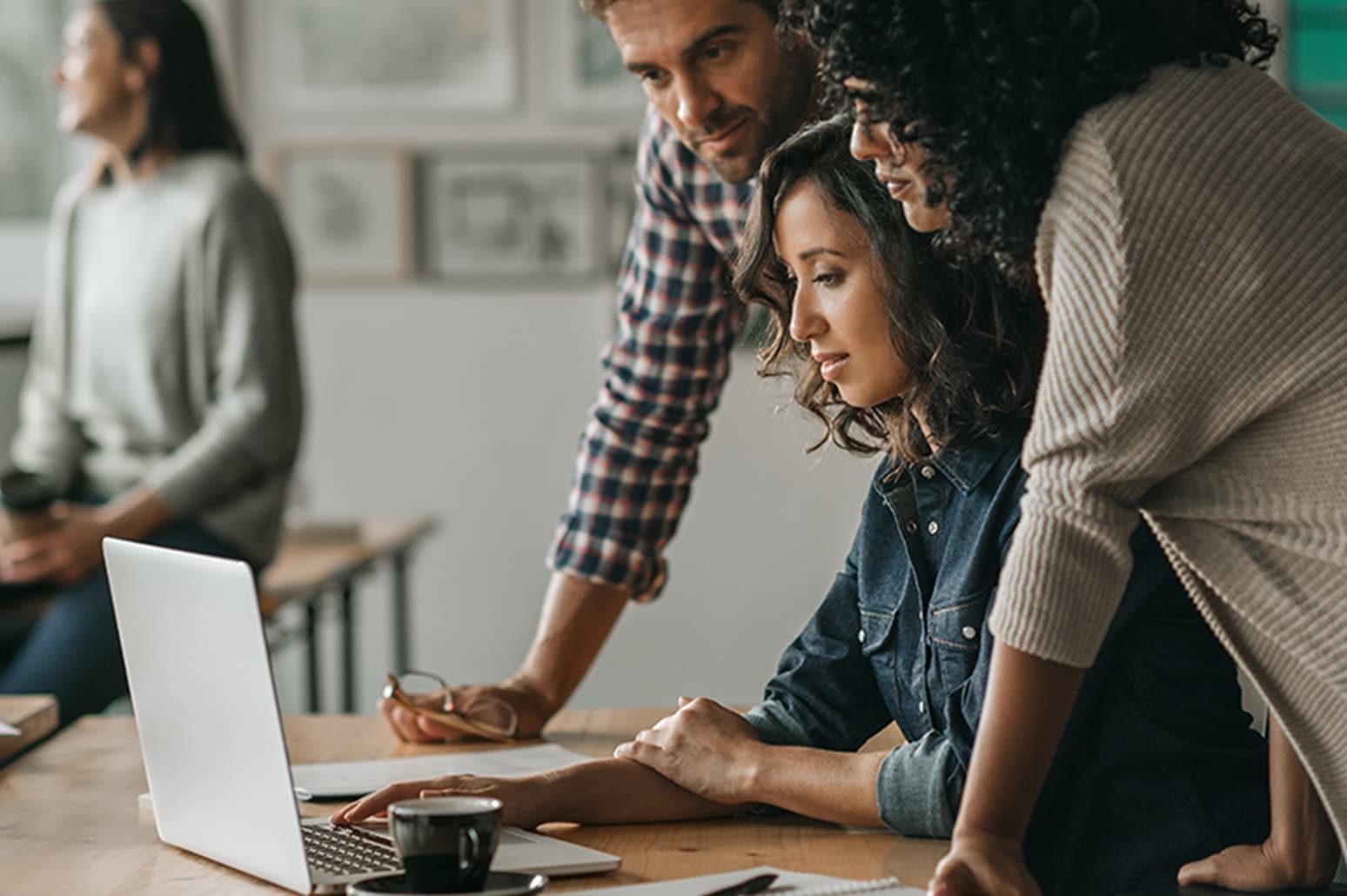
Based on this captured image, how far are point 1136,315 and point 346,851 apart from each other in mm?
598

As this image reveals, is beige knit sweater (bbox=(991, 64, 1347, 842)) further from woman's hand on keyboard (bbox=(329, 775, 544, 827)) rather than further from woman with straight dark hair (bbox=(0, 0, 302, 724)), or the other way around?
woman with straight dark hair (bbox=(0, 0, 302, 724))

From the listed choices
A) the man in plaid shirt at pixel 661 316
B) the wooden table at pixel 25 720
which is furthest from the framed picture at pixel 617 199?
the wooden table at pixel 25 720

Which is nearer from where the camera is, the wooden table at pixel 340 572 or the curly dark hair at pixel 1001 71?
the curly dark hair at pixel 1001 71

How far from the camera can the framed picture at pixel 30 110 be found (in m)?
3.95

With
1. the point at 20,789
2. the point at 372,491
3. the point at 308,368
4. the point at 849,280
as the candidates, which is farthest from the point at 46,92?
the point at 849,280

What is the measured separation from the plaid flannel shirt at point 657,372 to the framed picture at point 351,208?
244 cm

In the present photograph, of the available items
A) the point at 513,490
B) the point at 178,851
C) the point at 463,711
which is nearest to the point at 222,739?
the point at 178,851

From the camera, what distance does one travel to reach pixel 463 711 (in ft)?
4.90

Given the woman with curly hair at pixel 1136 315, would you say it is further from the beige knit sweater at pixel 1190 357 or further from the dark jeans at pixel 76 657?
the dark jeans at pixel 76 657

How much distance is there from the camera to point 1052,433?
91 centimetres

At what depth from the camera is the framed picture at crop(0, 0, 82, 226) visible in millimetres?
3953

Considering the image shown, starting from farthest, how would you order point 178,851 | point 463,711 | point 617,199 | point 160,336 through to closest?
point 617,199, point 160,336, point 463,711, point 178,851

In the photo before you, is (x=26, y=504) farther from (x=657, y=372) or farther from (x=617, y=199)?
(x=617, y=199)

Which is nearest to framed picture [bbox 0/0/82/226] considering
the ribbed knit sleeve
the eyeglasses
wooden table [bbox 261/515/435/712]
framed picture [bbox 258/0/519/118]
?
framed picture [bbox 258/0/519/118]
